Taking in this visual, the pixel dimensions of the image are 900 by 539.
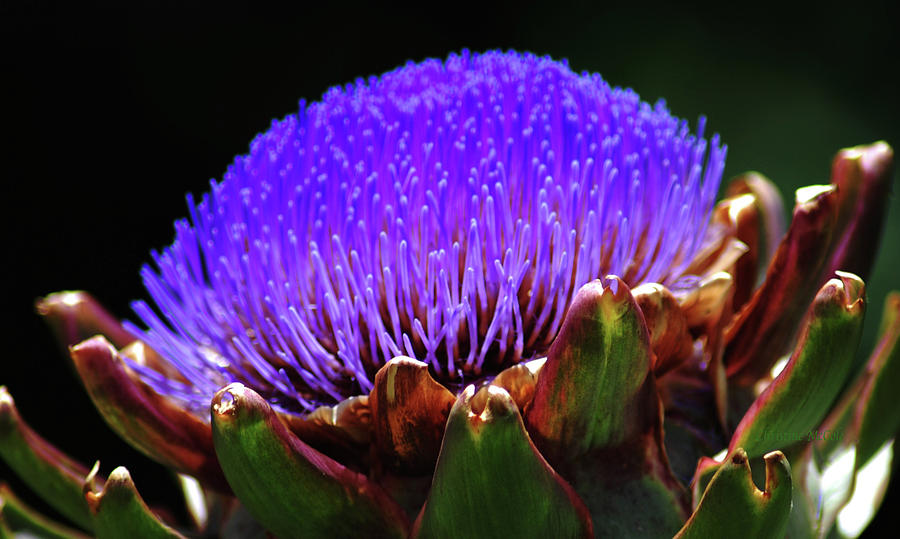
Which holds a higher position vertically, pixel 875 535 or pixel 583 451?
pixel 583 451

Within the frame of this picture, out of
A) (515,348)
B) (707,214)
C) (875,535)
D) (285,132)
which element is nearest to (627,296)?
(515,348)

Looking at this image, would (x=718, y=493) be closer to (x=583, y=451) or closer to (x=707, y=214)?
(x=583, y=451)

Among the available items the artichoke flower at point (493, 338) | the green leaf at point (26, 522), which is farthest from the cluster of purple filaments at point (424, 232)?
the green leaf at point (26, 522)

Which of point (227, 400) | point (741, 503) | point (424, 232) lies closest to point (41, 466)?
point (227, 400)

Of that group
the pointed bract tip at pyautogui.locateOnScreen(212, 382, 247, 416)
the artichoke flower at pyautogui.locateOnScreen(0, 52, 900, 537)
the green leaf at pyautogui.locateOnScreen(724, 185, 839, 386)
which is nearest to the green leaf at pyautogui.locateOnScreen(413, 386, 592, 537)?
the artichoke flower at pyautogui.locateOnScreen(0, 52, 900, 537)

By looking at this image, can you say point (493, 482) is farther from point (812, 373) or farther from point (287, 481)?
point (812, 373)

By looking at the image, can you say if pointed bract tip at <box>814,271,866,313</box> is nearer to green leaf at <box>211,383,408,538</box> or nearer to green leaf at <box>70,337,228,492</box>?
green leaf at <box>211,383,408,538</box>
